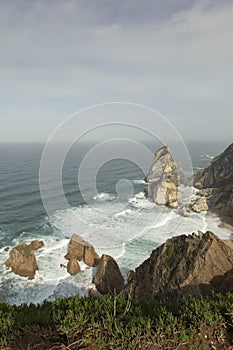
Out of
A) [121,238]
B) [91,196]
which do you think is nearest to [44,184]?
[91,196]

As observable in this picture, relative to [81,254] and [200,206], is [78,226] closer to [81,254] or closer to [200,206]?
[81,254]

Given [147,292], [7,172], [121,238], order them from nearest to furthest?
[147,292] → [121,238] → [7,172]

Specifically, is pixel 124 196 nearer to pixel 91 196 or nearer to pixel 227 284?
pixel 91 196

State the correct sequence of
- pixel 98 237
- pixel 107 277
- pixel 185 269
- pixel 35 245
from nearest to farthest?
pixel 185 269
pixel 107 277
pixel 35 245
pixel 98 237

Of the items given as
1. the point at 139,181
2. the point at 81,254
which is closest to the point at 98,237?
the point at 81,254

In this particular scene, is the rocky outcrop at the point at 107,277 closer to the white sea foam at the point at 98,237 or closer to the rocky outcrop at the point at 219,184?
the white sea foam at the point at 98,237

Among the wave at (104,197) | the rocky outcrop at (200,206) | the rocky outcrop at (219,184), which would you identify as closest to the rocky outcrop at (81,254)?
the rocky outcrop at (200,206)
